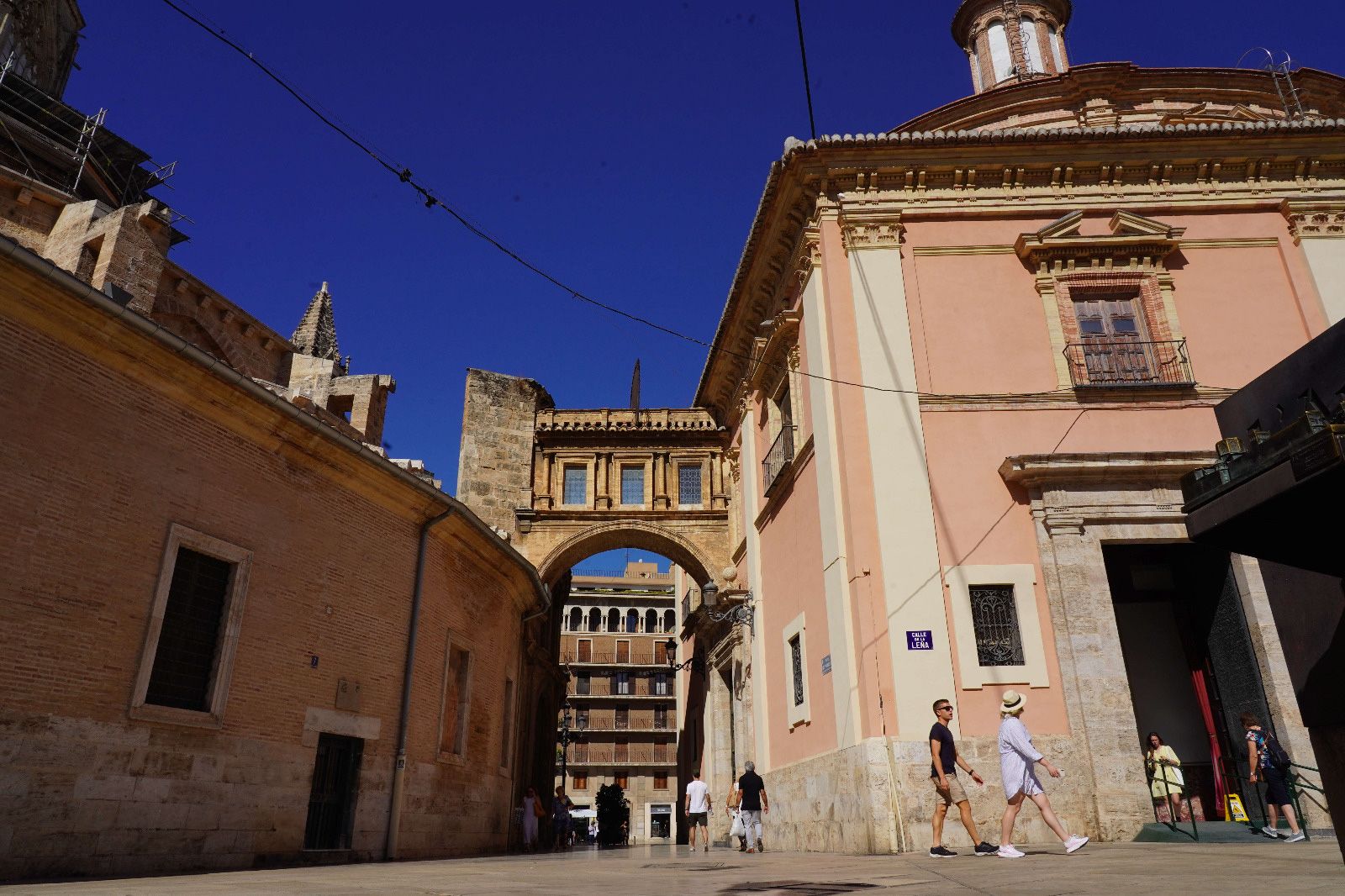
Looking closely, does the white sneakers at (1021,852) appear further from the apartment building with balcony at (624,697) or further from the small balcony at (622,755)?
the small balcony at (622,755)

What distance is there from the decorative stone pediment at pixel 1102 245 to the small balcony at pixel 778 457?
14.7 ft

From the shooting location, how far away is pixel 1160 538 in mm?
10945

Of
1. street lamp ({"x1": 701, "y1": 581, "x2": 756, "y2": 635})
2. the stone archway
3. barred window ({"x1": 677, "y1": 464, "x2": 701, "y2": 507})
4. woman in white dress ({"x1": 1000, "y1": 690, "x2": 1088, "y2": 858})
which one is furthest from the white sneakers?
barred window ({"x1": 677, "y1": 464, "x2": 701, "y2": 507})

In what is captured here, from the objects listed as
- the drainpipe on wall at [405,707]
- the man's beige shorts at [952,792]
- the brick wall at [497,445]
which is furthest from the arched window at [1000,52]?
the man's beige shorts at [952,792]

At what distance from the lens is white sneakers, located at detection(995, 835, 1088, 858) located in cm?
721

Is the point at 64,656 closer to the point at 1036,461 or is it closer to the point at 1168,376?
the point at 1036,461

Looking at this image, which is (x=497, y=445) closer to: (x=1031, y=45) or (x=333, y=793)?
(x=333, y=793)

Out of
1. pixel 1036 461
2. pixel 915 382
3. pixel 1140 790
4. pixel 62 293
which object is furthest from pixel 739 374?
pixel 62 293

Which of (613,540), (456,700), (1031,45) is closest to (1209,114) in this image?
(1031,45)

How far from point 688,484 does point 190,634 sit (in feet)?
55.9

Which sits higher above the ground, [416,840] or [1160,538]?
[1160,538]

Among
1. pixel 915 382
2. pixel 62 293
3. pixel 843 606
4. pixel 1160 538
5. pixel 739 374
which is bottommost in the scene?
pixel 843 606

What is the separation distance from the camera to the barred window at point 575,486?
2423 centimetres

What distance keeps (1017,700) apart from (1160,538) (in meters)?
4.38
